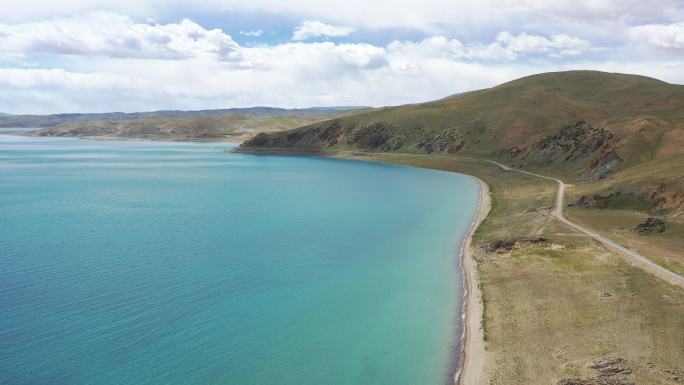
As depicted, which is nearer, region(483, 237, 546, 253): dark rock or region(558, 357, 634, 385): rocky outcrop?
region(558, 357, 634, 385): rocky outcrop

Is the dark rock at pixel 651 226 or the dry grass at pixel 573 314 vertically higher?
the dark rock at pixel 651 226

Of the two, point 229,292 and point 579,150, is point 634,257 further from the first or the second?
point 579,150

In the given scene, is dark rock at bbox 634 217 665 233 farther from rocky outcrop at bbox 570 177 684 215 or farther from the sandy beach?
the sandy beach

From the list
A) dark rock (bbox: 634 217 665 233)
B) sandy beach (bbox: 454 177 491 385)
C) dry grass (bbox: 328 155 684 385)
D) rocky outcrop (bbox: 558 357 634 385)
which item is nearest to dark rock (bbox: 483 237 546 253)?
dry grass (bbox: 328 155 684 385)

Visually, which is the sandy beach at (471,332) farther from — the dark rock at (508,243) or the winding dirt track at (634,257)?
the winding dirt track at (634,257)

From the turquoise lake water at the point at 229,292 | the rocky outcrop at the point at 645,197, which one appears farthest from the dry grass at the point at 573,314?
the rocky outcrop at the point at 645,197

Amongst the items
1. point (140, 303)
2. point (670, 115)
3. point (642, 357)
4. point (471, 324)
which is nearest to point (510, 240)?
point (471, 324)
